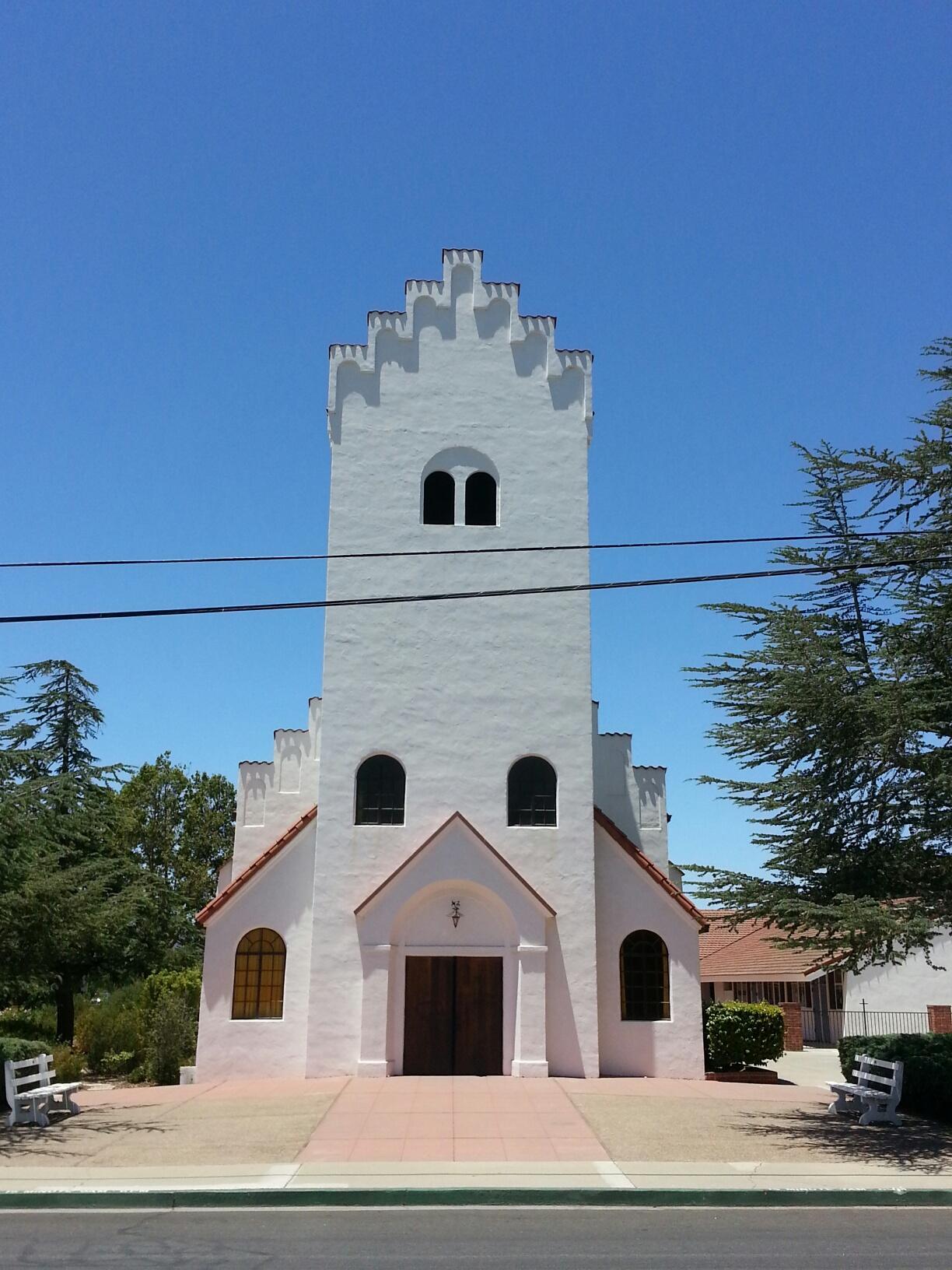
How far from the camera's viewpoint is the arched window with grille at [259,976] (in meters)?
21.5

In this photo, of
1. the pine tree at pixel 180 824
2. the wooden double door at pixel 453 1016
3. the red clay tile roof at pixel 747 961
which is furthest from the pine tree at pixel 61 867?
the red clay tile roof at pixel 747 961

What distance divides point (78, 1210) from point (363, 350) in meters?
18.0

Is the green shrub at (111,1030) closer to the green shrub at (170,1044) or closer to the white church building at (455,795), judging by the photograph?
the green shrub at (170,1044)

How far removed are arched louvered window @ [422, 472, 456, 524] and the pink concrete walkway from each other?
438 inches

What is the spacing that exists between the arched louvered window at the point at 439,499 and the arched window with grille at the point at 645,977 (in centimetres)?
941

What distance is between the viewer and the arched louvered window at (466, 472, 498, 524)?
78.3 ft

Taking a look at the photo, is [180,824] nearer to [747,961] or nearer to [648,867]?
[747,961]

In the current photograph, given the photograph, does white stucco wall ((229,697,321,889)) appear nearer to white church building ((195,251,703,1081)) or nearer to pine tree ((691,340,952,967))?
white church building ((195,251,703,1081))

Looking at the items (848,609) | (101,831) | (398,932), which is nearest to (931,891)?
(848,609)

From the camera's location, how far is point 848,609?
51.9 ft

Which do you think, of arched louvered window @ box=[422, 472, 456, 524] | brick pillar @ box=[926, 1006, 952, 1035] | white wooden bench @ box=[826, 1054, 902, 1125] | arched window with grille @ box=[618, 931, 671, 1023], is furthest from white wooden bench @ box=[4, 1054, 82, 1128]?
brick pillar @ box=[926, 1006, 952, 1035]

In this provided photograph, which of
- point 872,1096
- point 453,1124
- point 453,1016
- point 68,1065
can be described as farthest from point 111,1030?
point 872,1096

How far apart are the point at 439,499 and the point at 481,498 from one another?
90 centimetres

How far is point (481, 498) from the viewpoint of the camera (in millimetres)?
23969
